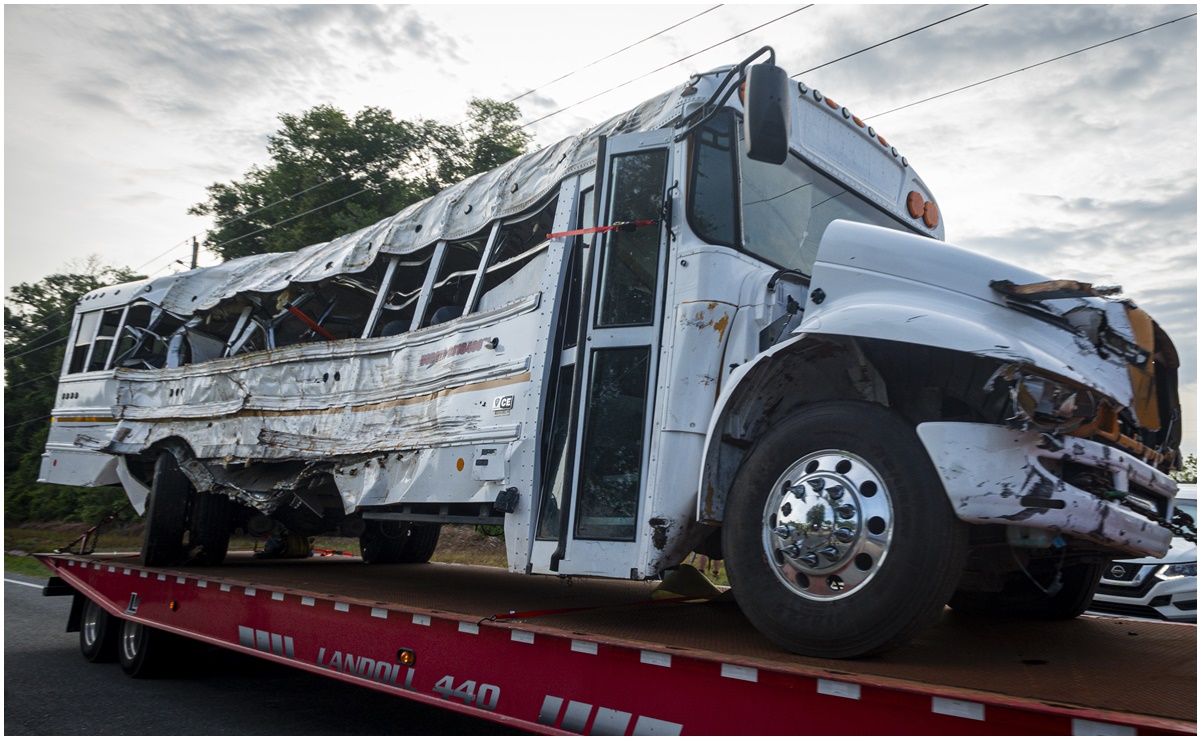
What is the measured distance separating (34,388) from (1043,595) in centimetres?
4082

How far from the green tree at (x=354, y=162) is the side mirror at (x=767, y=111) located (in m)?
22.1

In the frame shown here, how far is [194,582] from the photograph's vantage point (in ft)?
20.5

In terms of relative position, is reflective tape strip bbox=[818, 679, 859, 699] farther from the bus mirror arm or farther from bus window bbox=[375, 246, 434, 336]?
bus window bbox=[375, 246, 434, 336]

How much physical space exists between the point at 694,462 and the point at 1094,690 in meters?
1.71

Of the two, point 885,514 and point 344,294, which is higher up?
point 344,294

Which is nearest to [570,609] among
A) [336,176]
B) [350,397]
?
[350,397]

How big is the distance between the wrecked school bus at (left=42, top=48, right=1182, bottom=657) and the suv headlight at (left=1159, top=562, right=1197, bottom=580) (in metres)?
4.43

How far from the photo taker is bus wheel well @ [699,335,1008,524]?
10.6ft

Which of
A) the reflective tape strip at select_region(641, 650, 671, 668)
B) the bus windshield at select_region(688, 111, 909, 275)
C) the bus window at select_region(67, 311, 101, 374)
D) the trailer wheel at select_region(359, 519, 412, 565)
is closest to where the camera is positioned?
the reflective tape strip at select_region(641, 650, 671, 668)

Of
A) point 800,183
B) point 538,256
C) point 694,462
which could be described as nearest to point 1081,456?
point 694,462

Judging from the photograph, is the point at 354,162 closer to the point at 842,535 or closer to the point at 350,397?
the point at 350,397

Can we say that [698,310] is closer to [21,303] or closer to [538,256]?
[538,256]

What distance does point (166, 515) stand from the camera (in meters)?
7.78

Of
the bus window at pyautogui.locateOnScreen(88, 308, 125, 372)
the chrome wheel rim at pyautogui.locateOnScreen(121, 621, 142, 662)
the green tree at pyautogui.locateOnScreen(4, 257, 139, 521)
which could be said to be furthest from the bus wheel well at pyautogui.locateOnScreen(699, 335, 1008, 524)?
the green tree at pyautogui.locateOnScreen(4, 257, 139, 521)
